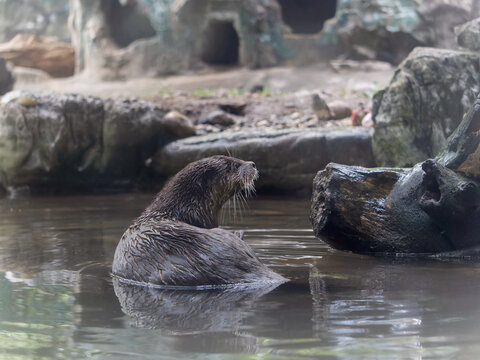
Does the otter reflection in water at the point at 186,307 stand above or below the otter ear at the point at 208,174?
below

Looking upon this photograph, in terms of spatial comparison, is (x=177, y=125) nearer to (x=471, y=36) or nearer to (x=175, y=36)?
(x=471, y=36)

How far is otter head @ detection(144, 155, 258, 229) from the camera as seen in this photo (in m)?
4.67

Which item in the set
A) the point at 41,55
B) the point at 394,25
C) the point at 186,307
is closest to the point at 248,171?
the point at 186,307

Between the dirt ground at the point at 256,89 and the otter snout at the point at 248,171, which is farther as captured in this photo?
the dirt ground at the point at 256,89

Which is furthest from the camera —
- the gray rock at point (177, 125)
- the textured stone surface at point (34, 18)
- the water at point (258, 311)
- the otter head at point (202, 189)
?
the textured stone surface at point (34, 18)

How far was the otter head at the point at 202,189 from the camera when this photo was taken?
4.67 metres

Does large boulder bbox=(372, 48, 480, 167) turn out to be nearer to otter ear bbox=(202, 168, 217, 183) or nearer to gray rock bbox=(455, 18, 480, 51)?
gray rock bbox=(455, 18, 480, 51)

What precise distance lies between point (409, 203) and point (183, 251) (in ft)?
5.99

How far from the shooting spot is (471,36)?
756 cm

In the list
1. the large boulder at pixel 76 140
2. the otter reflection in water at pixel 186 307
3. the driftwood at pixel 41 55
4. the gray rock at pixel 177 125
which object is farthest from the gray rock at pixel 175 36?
the otter reflection in water at pixel 186 307

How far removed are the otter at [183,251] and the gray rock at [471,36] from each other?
13.7 feet

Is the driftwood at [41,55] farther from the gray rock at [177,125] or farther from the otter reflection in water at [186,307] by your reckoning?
the otter reflection in water at [186,307]

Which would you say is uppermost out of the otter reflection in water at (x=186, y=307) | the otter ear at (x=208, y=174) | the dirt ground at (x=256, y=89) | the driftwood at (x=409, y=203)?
the dirt ground at (x=256, y=89)

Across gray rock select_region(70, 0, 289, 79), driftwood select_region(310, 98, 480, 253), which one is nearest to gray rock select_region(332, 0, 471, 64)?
gray rock select_region(70, 0, 289, 79)
